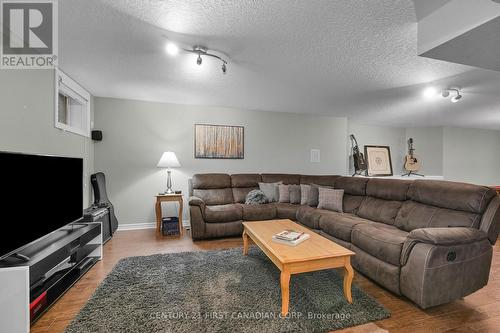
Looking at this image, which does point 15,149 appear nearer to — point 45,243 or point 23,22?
point 45,243

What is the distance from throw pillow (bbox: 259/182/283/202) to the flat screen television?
9.00 ft

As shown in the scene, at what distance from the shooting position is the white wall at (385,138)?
588 centimetres

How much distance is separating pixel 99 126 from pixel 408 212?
15.8 feet

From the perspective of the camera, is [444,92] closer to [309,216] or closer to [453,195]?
[453,195]

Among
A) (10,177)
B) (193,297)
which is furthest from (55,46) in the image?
(193,297)

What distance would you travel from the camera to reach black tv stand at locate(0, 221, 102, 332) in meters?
1.32

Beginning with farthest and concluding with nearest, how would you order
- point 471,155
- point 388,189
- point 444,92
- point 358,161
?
point 471,155 < point 358,161 < point 444,92 < point 388,189

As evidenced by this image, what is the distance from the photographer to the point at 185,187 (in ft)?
13.8

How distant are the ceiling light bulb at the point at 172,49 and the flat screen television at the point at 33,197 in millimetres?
1459

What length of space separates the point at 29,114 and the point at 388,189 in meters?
4.17

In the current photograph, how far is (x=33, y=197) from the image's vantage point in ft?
5.55

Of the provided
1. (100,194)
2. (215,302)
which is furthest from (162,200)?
(215,302)

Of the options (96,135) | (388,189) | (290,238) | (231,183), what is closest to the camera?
(290,238)

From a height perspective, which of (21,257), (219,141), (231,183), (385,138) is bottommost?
(21,257)
